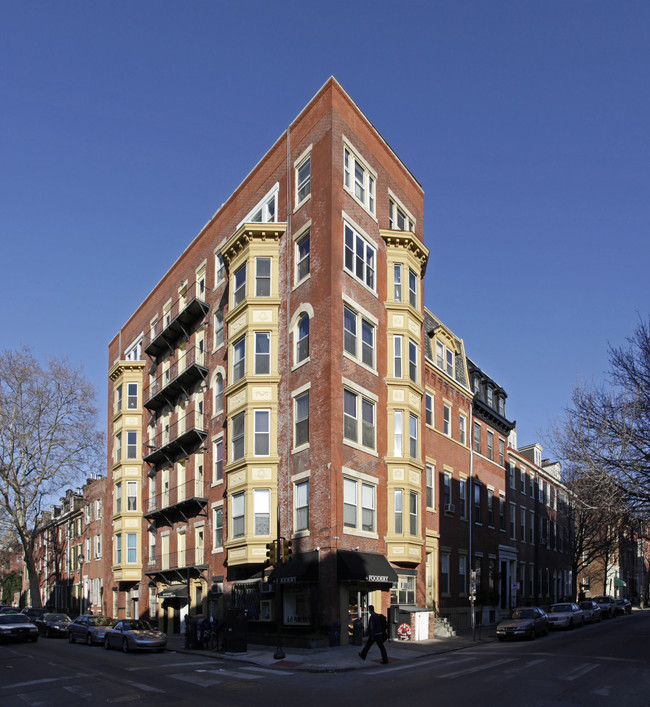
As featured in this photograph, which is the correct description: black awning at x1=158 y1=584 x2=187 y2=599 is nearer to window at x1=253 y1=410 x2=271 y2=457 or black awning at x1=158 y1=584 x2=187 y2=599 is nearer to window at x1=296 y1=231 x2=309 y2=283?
window at x1=253 y1=410 x2=271 y2=457

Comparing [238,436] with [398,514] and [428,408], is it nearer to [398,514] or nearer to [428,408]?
[398,514]

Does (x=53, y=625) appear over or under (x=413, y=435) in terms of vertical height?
under

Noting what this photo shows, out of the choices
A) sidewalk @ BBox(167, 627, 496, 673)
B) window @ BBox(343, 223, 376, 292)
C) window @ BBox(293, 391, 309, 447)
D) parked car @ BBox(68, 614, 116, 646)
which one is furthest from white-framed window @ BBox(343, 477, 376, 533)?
parked car @ BBox(68, 614, 116, 646)

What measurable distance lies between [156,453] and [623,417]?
25526 millimetres

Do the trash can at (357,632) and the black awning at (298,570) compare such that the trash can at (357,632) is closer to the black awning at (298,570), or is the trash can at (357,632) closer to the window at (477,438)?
the black awning at (298,570)

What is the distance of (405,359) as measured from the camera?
32.0 meters

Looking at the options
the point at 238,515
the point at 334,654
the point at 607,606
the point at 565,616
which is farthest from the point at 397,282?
the point at 607,606

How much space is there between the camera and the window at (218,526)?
34188 millimetres

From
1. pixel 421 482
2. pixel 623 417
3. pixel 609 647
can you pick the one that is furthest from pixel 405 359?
pixel 609 647

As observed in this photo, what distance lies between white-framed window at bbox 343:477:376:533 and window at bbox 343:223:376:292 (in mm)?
8476

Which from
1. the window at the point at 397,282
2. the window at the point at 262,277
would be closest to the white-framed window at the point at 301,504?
the window at the point at 262,277

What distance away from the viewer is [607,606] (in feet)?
168

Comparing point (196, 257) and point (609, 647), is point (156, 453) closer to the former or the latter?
point (196, 257)

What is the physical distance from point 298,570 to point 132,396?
79.3ft
